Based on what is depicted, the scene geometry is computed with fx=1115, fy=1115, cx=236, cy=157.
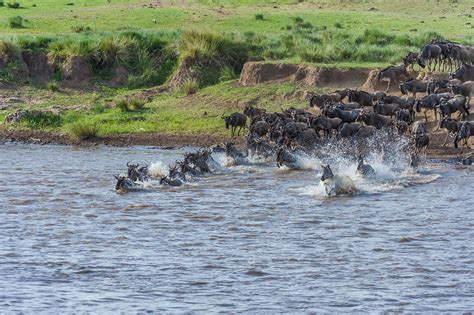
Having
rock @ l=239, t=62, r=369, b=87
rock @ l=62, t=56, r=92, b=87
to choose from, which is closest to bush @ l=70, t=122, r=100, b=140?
rock @ l=239, t=62, r=369, b=87

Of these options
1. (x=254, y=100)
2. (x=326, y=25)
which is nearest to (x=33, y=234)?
(x=254, y=100)

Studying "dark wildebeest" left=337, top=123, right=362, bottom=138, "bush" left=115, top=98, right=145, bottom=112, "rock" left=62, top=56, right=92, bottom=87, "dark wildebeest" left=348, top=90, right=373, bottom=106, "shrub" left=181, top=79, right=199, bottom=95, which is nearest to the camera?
"dark wildebeest" left=337, top=123, right=362, bottom=138

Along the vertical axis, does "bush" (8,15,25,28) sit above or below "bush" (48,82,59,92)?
above

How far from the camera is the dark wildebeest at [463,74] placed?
99.6ft

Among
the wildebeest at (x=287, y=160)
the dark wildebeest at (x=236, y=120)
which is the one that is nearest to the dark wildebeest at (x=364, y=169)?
the wildebeest at (x=287, y=160)

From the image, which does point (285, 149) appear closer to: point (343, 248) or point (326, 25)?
point (343, 248)

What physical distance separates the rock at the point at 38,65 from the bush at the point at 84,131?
6279 mm

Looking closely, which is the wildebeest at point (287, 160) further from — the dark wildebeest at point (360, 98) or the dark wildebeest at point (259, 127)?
the dark wildebeest at point (360, 98)

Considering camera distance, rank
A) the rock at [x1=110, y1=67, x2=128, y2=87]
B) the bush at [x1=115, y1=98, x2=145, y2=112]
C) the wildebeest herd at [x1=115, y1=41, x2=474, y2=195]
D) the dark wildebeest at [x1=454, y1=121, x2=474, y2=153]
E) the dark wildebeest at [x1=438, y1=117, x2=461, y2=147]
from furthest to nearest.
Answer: the rock at [x1=110, y1=67, x2=128, y2=87] → the bush at [x1=115, y1=98, x2=145, y2=112] → the dark wildebeest at [x1=438, y1=117, x2=461, y2=147] → the dark wildebeest at [x1=454, y1=121, x2=474, y2=153] → the wildebeest herd at [x1=115, y1=41, x2=474, y2=195]

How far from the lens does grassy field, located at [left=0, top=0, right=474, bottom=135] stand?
3231 centimetres

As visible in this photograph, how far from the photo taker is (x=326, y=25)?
46.1 meters

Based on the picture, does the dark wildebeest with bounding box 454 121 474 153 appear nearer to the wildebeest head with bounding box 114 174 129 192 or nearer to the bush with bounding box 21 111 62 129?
the wildebeest head with bounding box 114 174 129 192

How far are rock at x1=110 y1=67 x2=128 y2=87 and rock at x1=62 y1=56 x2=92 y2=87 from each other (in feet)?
2.61

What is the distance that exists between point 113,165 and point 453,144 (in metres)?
8.26
